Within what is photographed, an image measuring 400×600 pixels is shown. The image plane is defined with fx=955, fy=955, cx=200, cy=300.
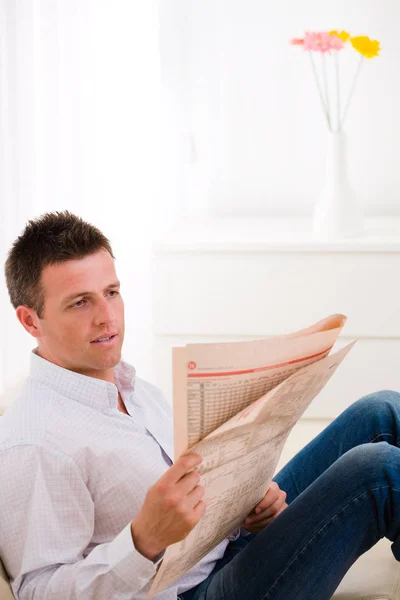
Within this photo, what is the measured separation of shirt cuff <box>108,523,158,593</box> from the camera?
114cm

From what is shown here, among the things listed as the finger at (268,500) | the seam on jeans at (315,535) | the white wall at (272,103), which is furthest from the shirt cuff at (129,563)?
the white wall at (272,103)

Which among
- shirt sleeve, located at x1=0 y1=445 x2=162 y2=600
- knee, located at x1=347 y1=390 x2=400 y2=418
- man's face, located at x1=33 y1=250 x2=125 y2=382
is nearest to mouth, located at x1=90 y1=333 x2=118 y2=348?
man's face, located at x1=33 y1=250 x2=125 y2=382

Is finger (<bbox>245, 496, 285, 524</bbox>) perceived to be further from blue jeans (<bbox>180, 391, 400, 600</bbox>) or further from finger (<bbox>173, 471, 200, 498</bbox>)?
finger (<bbox>173, 471, 200, 498</bbox>)

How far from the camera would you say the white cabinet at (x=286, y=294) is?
109 inches

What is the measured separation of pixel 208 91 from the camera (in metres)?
3.24

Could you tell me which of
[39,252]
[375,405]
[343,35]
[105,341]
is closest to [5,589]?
[105,341]

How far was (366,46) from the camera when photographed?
2857 mm

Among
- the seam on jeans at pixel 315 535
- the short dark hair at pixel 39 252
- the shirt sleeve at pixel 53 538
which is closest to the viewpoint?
the shirt sleeve at pixel 53 538

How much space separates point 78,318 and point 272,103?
→ 2.00 metres

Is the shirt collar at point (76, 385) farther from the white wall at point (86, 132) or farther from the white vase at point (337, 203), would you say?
the white vase at point (337, 203)

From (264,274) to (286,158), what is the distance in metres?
0.62

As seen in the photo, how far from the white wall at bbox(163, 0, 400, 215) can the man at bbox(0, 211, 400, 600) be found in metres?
1.84

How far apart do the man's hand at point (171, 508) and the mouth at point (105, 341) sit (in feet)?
1.09

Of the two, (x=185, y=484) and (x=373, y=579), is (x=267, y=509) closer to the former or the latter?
(x=373, y=579)
